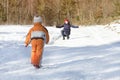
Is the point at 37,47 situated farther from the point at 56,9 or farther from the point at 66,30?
the point at 56,9

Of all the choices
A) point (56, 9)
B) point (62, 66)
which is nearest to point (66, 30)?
point (62, 66)

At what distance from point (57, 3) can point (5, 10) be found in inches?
464

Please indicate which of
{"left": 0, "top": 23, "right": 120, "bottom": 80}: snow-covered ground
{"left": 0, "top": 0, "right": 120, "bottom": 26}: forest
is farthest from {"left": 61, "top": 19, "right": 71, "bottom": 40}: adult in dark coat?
{"left": 0, "top": 0, "right": 120, "bottom": 26}: forest

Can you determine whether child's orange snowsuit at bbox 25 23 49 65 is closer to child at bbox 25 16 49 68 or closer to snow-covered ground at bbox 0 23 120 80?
child at bbox 25 16 49 68

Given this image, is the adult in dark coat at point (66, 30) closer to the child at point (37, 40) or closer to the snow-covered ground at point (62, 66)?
the snow-covered ground at point (62, 66)

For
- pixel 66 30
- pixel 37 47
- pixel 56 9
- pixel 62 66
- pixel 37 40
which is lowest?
pixel 56 9

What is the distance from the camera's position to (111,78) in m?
8.77

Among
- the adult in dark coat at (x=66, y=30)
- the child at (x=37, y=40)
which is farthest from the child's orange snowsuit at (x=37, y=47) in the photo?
the adult in dark coat at (x=66, y=30)

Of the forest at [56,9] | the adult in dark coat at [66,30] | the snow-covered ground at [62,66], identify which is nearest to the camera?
the snow-covered ground at [62,66]

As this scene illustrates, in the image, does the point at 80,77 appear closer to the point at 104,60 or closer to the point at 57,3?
the point at 104,60

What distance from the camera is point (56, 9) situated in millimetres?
77375

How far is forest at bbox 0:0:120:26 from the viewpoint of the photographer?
73.2m

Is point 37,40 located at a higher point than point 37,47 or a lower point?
higher

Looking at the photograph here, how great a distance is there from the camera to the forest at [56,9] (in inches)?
2881
